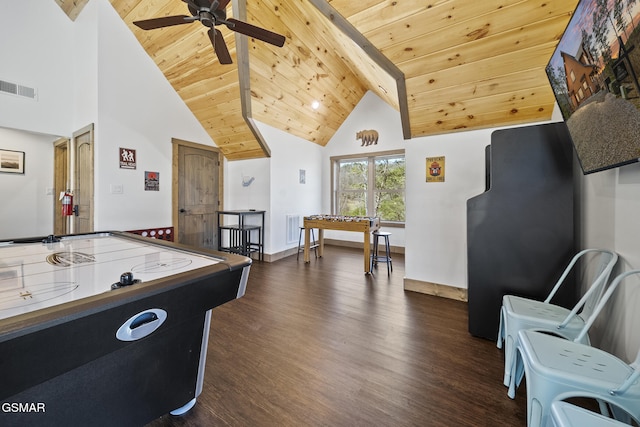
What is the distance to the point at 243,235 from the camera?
4504 mm

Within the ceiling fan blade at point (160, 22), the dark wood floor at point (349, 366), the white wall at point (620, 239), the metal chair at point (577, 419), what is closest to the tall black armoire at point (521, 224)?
the white wall at point (620, 239)

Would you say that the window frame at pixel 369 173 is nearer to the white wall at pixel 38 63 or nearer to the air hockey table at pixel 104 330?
the air hockey table at pixel 104 330

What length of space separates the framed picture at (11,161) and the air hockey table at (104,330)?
4091 mm

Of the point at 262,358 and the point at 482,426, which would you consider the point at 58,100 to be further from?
the point at 482,426

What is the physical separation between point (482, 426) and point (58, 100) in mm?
6071

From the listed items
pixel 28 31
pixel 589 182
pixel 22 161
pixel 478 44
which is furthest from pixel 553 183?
pixel 22 161

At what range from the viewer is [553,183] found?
72.7 inches

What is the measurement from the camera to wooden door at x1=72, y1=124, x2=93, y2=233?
11.5ft

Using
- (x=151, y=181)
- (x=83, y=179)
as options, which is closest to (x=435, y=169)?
(x=151, y=181)

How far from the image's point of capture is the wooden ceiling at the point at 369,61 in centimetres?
191

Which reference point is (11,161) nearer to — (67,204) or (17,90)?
(17,90)

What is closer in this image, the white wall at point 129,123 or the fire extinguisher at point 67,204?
the white wall at point 129,123

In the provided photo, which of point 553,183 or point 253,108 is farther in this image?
point 253,108

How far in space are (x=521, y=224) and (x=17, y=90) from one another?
20.0ft
